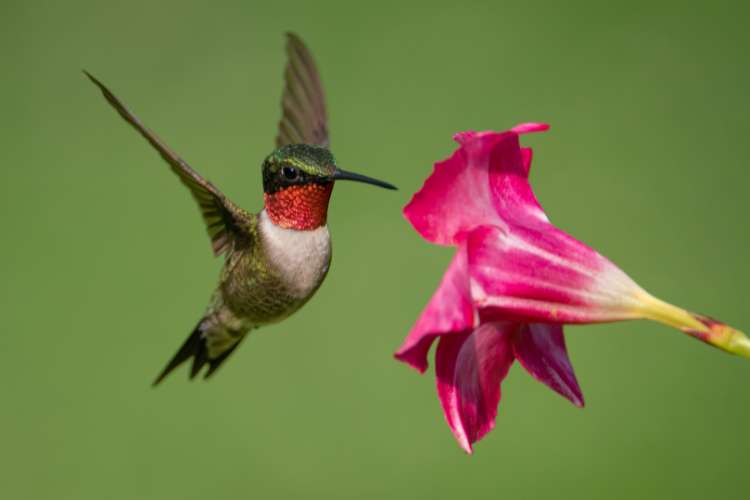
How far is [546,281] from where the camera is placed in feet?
3.44

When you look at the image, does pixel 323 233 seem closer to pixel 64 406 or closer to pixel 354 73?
pixel 64 406

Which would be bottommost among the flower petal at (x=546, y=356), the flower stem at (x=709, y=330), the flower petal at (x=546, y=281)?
the flower petal at (x=546, y=356)

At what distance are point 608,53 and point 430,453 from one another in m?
2.30

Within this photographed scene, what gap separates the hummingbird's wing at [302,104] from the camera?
1.67 metres

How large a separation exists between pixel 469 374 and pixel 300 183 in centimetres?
37

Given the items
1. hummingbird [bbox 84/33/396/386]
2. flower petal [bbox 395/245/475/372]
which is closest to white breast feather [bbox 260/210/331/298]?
hummingbird [bbox 84/33/396/386]

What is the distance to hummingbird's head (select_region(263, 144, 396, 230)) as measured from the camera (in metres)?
1.28

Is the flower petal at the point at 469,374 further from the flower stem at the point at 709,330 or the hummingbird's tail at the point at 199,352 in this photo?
the hummingbird's tail at the point at 199,352

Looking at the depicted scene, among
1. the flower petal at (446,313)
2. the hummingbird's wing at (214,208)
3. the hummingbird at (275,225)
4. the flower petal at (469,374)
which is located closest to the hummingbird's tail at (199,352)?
the hummingbird at (275,225)

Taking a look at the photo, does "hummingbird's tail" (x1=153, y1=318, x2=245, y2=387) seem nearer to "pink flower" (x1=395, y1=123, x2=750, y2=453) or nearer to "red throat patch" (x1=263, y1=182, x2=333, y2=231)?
"red throat patch" (x1=263, y1=182, x2=333, y2=231)

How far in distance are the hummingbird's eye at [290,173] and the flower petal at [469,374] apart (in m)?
0.34

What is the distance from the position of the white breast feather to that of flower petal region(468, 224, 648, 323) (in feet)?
1.19

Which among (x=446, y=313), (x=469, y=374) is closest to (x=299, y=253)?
(x=469, y=374)

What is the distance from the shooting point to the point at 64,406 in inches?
139
